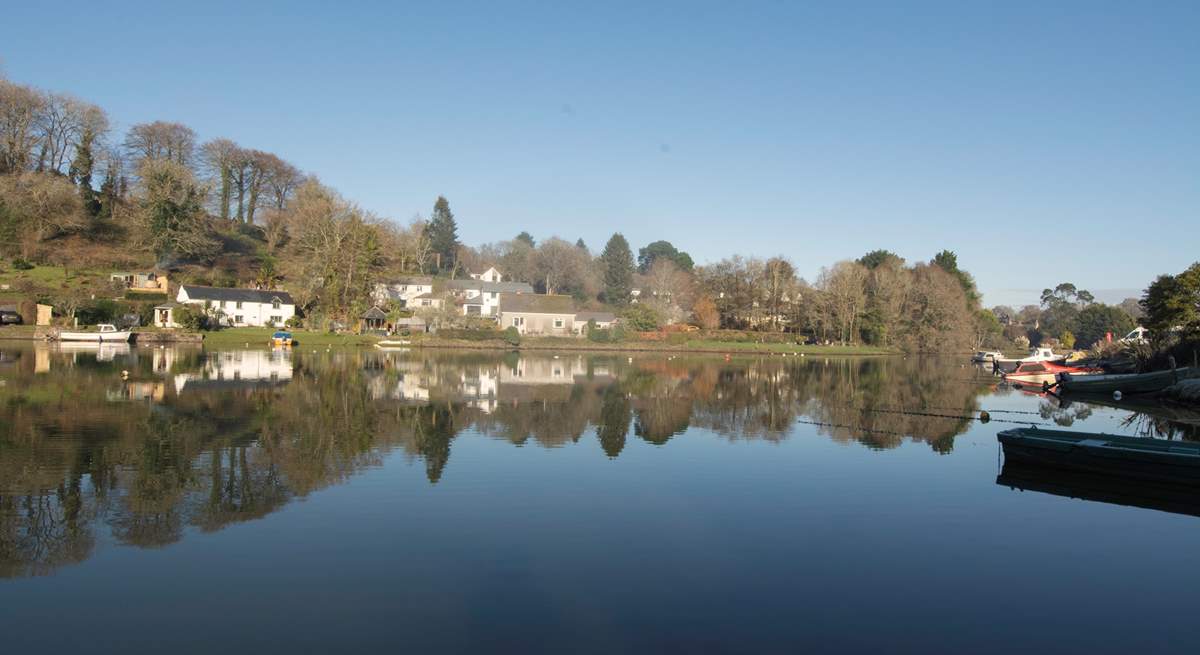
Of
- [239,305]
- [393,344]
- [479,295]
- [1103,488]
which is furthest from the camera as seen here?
[479,295]

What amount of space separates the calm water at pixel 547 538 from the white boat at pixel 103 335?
35764 mm

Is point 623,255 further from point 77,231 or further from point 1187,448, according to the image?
point 1187,448

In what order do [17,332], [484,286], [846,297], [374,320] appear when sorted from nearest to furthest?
[17,332], [374,320], [846,297], [484,286]

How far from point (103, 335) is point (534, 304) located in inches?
1705

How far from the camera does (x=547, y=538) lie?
36.7 ft

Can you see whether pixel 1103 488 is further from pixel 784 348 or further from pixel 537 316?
pixel 537 316

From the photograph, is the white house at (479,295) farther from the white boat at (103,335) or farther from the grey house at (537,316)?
the white boat at (103,335)

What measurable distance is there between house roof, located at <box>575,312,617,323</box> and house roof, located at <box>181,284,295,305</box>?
30538 millimetres

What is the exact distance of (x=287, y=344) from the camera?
5859 centimetres

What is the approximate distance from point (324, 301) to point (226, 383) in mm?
42096

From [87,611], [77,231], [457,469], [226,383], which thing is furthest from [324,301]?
[87,611]

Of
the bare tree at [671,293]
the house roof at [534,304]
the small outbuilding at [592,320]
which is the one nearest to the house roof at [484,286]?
the house roof at [534,304]

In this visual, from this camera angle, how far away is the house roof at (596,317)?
285 feet

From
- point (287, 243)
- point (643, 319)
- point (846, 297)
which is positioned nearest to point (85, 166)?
point (287, 243)
